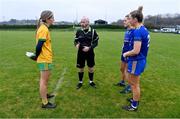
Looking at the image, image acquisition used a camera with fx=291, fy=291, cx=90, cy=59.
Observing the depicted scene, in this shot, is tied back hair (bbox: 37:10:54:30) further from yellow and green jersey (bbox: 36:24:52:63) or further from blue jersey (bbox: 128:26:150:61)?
blue jersey (bbox: 128:26:150:61)

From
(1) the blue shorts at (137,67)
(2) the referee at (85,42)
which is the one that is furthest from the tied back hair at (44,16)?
(1) the blue shorts at (137,67)

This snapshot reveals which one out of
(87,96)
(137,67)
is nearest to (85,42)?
(87,96)

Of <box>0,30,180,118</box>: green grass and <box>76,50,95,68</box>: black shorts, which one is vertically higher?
<box>76,50,95,68</box>: black shorts

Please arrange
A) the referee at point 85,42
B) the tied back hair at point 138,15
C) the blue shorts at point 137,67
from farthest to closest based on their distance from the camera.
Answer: the referee at point 85,42 → the blue shorts at point 137,67 → the tied back hair at point 138,15

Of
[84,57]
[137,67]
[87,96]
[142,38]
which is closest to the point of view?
[142,38]

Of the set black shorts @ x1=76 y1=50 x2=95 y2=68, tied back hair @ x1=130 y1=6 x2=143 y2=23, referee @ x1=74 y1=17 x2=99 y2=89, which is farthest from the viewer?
black shorts @ x1=76 y1=50 x2=95 y2=68

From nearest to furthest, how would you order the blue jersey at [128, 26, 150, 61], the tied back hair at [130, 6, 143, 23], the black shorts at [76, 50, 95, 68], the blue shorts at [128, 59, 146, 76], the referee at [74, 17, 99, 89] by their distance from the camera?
1. the blue jersey at [128, 26, 150, 61]
2. the tied back hair at [130, 6, 143, 23]
3. the blue shorts at [128, 59, 146, 76]
4. the referee at [74, 17, 99, 89]
5. the black shorts at [76, 50, 95, 68]

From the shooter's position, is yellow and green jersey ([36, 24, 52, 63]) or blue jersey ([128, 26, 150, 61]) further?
yellow and green jersey ([36, 24, 52, 63])

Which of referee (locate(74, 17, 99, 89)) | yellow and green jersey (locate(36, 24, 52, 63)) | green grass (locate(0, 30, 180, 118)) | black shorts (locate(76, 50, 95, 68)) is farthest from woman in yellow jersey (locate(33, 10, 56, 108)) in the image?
black shorts (locate(76, 50, 95, 68))

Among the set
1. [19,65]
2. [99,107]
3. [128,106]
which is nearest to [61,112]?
[99,107]

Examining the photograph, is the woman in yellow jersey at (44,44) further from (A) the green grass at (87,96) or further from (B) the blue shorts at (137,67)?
(B) the blue shorts at (137,67)

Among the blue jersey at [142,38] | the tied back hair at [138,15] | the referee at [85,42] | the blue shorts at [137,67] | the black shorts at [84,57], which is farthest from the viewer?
the black shorts at [84,57]

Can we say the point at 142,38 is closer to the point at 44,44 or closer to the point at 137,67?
the point at 137,67

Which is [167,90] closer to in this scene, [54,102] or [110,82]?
[110,82]
